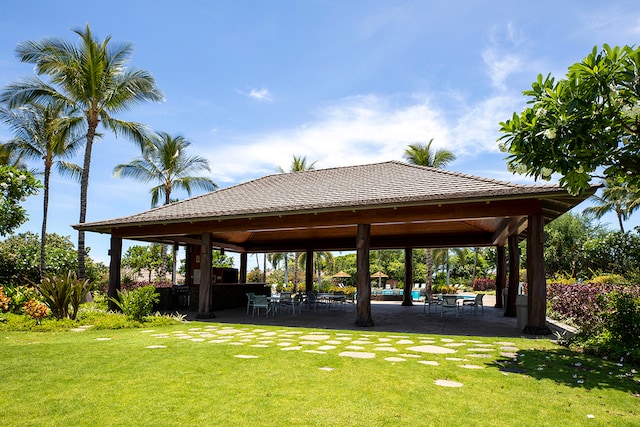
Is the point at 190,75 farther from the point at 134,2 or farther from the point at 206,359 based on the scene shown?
the point at 206,359

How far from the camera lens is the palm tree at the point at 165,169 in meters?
25.0

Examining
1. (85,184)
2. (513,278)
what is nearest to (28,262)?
(85,184)

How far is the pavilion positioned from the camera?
934 cm

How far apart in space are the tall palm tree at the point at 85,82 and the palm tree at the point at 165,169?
6.01 meters

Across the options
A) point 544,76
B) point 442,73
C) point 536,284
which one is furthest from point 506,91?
point 544,76

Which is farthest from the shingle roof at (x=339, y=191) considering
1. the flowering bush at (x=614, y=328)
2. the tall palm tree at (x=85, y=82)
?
the tall palm tree at (x=85, y=82)

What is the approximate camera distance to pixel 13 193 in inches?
567

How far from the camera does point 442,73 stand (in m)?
10.4

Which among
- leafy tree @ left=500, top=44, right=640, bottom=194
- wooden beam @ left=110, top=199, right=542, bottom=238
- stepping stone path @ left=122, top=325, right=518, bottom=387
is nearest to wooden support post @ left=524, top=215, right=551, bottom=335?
wooden beam @ left=110, top=199, right=542, bottom=238

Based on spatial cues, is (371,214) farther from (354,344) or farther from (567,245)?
(567,245)

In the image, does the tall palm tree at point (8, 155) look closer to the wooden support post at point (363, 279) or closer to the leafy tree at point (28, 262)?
the leafy tree at point (28, 262)

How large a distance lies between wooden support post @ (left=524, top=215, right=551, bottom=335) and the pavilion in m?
Answer: 0.02

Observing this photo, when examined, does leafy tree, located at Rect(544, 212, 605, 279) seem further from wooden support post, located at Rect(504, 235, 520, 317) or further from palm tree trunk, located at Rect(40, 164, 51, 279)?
palm tree trunk, located at Rect(40, 164, 51, 279)

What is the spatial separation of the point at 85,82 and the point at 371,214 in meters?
13.5
